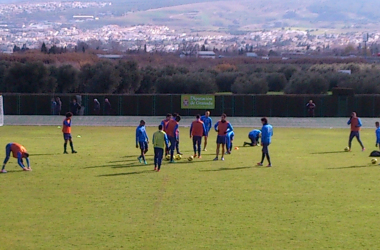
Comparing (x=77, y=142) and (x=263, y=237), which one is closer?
(x=263, y=237)

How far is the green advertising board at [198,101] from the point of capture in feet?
177

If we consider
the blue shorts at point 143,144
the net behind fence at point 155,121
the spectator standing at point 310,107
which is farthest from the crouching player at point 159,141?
the spectator standing at point 310,107

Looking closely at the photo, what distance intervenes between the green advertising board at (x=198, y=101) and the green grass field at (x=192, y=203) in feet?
83.1

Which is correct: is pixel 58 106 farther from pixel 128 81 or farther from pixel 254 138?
pixel 254 138

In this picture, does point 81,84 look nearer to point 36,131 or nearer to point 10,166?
point 36,131

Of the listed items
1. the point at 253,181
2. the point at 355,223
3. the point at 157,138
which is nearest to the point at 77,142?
the point at 157,138

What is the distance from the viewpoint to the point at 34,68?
217 ft

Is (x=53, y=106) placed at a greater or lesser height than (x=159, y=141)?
lesser

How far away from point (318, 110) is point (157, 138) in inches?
1359

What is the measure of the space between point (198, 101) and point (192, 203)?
121 ft

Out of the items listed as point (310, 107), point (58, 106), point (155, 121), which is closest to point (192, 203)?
point (155, 121)

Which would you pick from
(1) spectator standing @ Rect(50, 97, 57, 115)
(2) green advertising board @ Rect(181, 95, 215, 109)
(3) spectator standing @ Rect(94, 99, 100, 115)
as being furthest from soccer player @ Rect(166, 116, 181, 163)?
(1) spectator standing @ Rect(50, 97, 57, 115)

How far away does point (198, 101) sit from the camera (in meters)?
54.0

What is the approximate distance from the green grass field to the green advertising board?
25.3 meters
